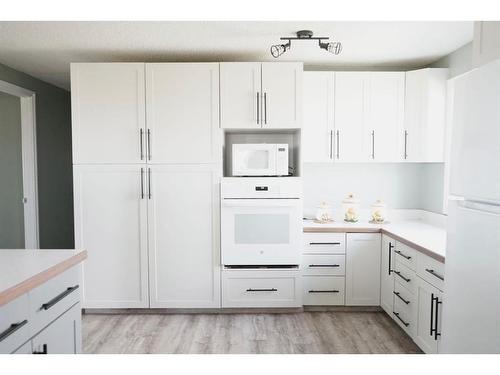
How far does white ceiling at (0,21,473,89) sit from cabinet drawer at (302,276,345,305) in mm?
1932

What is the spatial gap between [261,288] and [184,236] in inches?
31.0

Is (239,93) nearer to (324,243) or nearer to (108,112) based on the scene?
(108,112)

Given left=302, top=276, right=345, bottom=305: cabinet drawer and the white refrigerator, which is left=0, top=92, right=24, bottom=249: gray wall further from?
the white refrigerator

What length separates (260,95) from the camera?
3311 millimetres

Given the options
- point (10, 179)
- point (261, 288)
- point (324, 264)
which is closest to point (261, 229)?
point (261, 288)

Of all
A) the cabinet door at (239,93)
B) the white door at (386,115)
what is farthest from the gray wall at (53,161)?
the white door at (386,115)

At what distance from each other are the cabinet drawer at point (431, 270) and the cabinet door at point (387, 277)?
1.68ft

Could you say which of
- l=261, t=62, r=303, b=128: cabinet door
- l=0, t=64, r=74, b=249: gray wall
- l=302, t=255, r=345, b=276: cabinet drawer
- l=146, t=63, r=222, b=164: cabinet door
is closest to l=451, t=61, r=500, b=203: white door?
l=261, t=62, r=303, b=128: cabinet door

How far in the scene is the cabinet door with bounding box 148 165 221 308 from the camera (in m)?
3.32

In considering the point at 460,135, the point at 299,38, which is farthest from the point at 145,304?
the point at 460,135

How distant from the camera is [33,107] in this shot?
429 centimetres

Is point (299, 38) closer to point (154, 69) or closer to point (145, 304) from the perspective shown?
point (154, 69)

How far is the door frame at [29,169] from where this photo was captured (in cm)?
422
